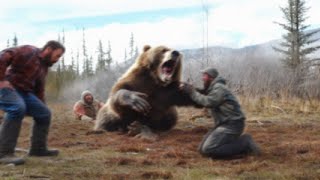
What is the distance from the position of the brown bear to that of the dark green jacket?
220 centimetres

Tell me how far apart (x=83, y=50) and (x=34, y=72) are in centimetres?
6437

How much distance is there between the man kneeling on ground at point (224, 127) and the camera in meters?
8.69

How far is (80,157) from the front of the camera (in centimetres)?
878

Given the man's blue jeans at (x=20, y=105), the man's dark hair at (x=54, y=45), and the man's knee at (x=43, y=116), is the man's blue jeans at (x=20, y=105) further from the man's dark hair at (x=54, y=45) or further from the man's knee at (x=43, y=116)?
the man's dark hair at (x=54, y=45)

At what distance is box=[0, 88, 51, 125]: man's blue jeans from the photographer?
8062 millimetres

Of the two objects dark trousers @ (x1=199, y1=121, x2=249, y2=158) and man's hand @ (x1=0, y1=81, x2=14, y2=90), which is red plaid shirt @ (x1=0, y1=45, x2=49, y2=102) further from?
dark trousers @ (x1=199, y1=121, x2=249, y2=158)

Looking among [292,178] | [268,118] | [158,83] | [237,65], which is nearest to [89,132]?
[158,83]

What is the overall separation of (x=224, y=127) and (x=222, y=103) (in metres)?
0.33

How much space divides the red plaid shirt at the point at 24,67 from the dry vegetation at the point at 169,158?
40.7 inches

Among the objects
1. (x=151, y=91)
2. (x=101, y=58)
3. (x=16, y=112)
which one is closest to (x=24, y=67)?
(x=16, y=112)

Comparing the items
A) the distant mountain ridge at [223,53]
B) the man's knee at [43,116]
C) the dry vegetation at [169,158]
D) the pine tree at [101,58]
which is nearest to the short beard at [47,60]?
the man's knee at [43,116]

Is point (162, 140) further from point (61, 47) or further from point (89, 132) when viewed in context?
point (61, 47)

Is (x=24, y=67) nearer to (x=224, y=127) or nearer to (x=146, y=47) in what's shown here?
(x=224, y=127)

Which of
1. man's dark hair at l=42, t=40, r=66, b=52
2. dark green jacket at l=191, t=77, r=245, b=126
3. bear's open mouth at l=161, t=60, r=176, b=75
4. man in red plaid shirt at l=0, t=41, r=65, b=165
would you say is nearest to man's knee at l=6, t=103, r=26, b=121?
man in red plaid shirt at l=0, t=41, r=65, b=165
